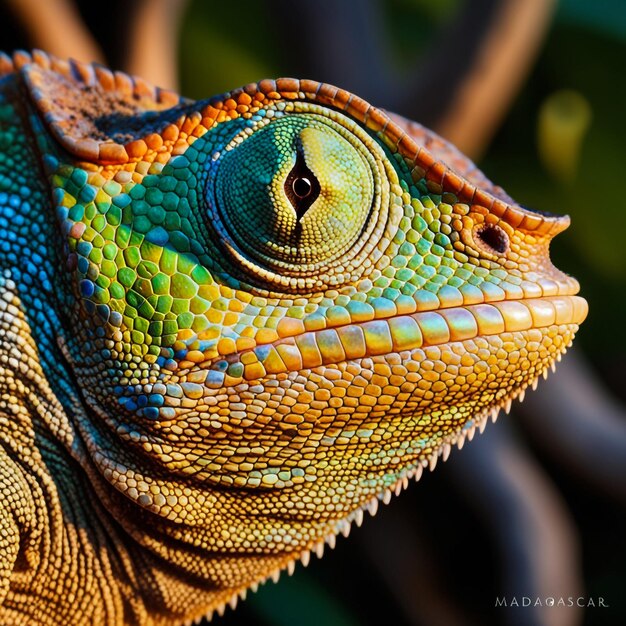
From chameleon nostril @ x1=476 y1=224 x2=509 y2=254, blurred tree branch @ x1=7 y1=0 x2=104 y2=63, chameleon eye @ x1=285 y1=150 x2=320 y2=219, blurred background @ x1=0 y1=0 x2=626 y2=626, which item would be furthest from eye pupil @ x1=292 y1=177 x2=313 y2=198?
blurred tree branch @ x1=7 y1=0 x2=104 y2=63

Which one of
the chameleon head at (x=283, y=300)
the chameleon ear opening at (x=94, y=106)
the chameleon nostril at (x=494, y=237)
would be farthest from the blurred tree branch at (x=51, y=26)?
the chameleon nostril at (x=494, y=237)

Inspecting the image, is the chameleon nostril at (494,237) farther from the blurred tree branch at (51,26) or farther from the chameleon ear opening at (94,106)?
the blurred tree branch at (51,26)

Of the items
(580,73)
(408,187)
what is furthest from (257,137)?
(580,73)

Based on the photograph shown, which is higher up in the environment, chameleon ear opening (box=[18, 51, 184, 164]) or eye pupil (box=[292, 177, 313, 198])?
chameleon ear opening (box=[18, 51, 184, 164])

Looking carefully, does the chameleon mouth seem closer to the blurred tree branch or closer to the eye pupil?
the eye pupil

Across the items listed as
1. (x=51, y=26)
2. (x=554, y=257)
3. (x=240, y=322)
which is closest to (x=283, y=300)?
(x=240, y=322)

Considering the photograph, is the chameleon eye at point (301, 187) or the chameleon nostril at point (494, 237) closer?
the chameleon eye at point (301, 187)

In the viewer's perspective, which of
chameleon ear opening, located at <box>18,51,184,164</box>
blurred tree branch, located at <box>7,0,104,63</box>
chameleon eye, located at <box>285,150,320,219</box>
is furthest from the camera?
blurred tree branch, located at <box>7,0,104,63</box>
